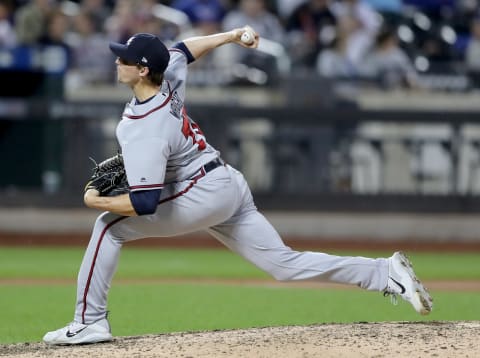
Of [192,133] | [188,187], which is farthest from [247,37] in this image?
[188,187]

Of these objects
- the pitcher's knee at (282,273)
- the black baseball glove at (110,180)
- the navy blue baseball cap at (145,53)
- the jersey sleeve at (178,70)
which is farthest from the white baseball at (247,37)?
the pitcher's knee at (282,273)

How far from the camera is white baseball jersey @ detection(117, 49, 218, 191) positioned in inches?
199

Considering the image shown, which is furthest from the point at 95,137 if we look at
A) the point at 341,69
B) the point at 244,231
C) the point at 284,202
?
the point at 244,231

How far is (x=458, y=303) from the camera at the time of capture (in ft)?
26.5

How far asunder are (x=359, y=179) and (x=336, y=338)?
24.4 ft

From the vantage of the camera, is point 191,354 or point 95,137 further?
point 95,137

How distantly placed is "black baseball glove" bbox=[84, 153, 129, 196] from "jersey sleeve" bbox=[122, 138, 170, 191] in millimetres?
250

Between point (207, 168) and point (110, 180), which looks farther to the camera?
point (207, 168)

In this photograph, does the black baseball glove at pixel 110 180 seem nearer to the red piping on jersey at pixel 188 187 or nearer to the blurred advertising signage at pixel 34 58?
the red piping on jersey at pixel 188 187

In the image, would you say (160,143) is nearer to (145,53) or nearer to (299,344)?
(145,53)

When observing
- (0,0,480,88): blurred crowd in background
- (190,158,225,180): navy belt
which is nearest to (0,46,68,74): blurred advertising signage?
(0,0,480,88): blurred crowd in background

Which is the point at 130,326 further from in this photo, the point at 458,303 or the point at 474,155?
the point at 474,155

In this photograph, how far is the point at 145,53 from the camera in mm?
5148

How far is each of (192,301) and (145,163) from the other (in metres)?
3.32
